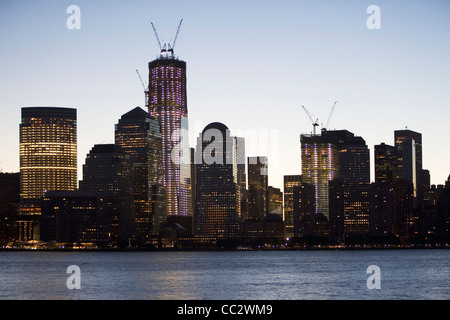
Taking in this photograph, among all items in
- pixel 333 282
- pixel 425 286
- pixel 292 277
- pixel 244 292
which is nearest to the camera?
pixel 244 292

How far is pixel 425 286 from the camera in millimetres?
79250
